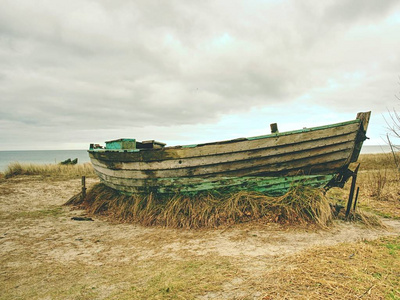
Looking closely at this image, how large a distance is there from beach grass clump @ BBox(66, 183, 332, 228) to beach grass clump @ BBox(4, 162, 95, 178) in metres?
12.1

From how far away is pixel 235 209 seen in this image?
4.93 metres

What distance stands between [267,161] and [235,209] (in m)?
1.20

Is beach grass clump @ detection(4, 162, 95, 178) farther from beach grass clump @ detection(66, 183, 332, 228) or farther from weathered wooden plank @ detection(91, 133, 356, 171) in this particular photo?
weathered wooden plank @ detection(91, 133, 356, 171)

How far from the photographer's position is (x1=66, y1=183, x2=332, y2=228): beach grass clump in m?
4.75

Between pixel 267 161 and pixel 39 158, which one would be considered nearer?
pixel 267 161

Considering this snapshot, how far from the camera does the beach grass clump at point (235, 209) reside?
4754 mm

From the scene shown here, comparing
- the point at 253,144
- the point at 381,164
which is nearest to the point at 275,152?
the point at 253,144

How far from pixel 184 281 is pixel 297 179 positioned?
3.35 metres

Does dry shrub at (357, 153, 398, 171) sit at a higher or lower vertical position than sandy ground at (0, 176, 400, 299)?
lower

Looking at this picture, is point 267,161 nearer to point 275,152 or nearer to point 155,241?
point 275,152

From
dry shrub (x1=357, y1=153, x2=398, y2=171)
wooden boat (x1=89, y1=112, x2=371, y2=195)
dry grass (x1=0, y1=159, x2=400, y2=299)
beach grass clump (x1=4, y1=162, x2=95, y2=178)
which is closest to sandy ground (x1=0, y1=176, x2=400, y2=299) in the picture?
dry grass (x1=0, y1=159, x2=400, y2=299)

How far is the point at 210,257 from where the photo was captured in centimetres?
336

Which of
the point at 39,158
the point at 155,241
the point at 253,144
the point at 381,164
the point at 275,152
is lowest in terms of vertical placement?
the point at 381,164

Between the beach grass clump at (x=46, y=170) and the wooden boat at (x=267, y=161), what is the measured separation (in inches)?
488
